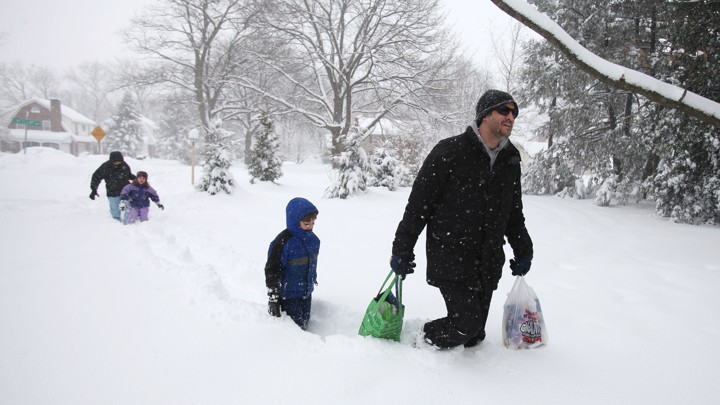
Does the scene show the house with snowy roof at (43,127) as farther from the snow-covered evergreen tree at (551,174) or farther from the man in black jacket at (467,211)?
the man in black jacket at (467,211)

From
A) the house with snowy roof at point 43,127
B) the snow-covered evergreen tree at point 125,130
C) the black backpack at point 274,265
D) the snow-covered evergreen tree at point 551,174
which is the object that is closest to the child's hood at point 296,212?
the black backpack at point 274,265

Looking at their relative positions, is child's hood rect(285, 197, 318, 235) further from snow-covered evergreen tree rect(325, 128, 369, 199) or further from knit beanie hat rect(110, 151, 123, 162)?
snow-covered evergreen tree rect(325, 128, 369, 199)

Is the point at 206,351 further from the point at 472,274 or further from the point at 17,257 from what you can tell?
the point at 17,257

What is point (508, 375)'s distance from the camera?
2.55m

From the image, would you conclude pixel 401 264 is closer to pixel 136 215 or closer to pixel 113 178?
pixel 136 215

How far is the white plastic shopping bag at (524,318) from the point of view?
109 inches

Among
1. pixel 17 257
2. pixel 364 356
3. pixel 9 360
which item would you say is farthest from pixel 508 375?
pixel 17 257

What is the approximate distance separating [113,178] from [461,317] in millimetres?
8673

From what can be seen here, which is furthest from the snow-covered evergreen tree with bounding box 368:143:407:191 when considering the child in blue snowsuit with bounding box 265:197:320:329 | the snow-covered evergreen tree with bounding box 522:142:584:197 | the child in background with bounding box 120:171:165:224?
the child in blue snowsuit with bounding box 265:197:320:329

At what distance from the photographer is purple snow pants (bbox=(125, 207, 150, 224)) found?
7.79 metres

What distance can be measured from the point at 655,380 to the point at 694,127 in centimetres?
748

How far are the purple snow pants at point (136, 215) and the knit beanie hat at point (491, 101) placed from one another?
25.5 ft

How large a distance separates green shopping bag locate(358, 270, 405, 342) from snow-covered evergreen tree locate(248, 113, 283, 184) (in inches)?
531

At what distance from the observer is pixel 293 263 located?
11.1ft
